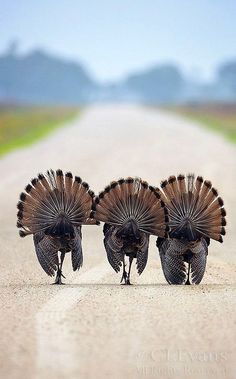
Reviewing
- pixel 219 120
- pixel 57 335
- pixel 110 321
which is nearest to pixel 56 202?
pixel 110 321

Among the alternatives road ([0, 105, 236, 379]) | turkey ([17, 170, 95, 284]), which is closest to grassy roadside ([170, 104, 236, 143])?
road ([0, 105, 236, 379])

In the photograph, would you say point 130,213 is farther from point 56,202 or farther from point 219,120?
point 219,120

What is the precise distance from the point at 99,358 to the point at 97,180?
1536cm

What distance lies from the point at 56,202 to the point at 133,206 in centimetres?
70

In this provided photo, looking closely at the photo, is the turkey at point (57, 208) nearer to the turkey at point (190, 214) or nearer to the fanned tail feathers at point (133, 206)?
the fanned tail feathers at point (133, 206)

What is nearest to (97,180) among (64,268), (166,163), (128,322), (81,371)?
(166,163)

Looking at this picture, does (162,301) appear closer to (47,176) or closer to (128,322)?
(128,322)

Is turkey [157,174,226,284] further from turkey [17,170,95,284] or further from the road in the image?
turkey [17,170,95,284]

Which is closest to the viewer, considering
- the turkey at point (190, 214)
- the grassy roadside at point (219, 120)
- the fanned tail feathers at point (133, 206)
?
the fanned tail feathers at point (133, 206)

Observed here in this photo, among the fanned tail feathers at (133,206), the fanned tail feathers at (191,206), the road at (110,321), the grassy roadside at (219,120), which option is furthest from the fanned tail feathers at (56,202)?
the grassy roadside at (219,120)

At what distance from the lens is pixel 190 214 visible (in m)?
8.51

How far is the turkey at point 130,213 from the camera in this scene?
27.0ft

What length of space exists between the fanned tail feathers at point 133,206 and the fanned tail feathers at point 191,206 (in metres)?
0.19

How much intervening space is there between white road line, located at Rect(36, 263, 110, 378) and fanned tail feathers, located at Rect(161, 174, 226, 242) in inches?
38.4
